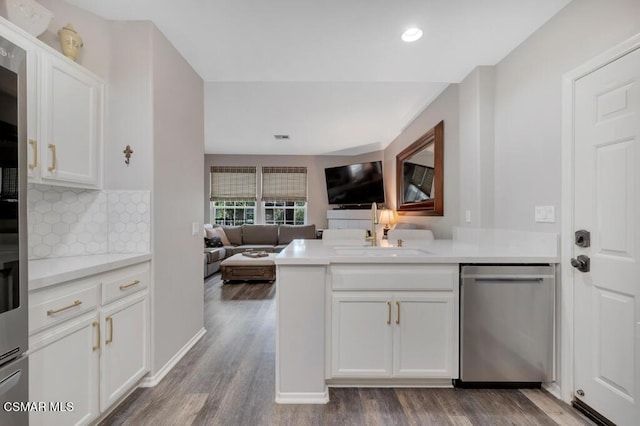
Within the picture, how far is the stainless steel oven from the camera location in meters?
0.99

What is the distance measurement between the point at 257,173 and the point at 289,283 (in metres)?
5.58

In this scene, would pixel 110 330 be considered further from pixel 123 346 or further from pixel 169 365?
pixel 169 365

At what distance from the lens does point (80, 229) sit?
6.35 ft

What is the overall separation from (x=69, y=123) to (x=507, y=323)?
2937 mm

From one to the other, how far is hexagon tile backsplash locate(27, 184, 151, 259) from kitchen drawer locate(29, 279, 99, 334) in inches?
20.6

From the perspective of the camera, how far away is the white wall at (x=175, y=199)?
6.76ft

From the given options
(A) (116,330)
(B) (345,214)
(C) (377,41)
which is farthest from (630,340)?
(B) (345,214)

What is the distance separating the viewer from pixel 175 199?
2309 millimetres

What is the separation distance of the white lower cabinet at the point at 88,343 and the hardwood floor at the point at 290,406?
0.24 m

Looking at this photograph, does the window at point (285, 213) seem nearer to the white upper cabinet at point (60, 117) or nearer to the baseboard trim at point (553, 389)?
the white upper cabinet at point (60, 117)

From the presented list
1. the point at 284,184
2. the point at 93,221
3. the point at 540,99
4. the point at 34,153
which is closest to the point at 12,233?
the point at 34,153

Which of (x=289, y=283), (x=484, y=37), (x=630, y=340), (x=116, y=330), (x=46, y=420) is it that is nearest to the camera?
(x=46, y=420)

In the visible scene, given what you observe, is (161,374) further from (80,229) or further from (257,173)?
(257,173)

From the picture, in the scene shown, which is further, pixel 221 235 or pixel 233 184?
pixel 233 184
